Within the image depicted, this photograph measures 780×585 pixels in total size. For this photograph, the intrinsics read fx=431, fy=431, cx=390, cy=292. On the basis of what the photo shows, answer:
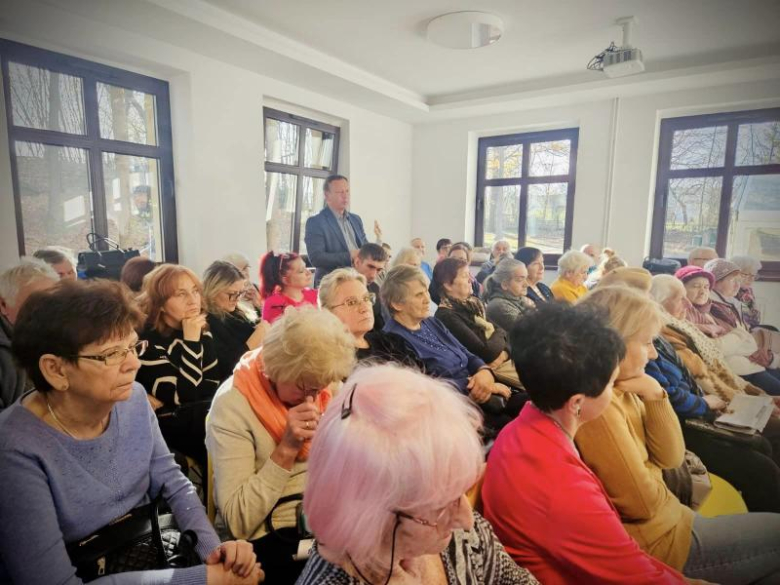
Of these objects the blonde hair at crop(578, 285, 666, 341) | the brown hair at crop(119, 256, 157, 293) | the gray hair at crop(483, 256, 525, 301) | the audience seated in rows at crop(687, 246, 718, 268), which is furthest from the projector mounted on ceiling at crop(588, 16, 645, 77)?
the brown hair at crop(119, 256, 157, 293)

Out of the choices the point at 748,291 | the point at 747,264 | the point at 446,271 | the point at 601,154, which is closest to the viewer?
the point at 446,271

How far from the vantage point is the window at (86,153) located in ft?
10.4

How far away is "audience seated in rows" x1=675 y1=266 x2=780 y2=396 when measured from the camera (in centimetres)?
282

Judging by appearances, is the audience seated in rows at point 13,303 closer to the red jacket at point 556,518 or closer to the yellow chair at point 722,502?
the red jacket at point 556,518

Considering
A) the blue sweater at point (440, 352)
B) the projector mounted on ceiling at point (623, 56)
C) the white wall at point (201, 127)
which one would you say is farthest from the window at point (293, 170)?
the projector mounted on ceiling at point (623, 56)

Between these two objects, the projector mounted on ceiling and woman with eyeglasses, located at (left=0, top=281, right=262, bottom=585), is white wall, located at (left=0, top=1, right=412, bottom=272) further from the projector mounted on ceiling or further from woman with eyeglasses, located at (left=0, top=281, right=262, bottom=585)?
the projector mounted on ceiling

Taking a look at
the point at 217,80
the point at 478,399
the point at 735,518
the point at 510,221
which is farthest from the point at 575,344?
the point at 510,221

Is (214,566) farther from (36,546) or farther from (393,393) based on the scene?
(393,393)

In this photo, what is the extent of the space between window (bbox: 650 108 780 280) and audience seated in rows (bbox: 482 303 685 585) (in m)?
4.06

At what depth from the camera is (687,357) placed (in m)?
2.22

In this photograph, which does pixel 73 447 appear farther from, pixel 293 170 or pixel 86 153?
pixel 293 170

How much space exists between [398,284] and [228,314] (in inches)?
38.0

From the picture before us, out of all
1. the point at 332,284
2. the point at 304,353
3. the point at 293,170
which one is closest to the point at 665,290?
the point at 332,284

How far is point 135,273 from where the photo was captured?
103 inches
